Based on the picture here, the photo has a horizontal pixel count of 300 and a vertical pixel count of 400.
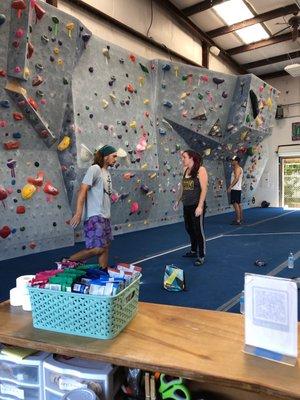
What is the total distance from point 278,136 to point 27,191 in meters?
9.99

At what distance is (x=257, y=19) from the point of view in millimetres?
8562

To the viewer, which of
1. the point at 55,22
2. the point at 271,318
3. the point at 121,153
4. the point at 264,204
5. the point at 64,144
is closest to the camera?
the point at 271,318

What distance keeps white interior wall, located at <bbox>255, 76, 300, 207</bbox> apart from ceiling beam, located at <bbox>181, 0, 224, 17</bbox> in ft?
17.3

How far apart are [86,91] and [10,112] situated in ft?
4.71

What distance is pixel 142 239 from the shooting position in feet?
19.2

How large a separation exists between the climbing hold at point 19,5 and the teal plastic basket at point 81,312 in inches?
157

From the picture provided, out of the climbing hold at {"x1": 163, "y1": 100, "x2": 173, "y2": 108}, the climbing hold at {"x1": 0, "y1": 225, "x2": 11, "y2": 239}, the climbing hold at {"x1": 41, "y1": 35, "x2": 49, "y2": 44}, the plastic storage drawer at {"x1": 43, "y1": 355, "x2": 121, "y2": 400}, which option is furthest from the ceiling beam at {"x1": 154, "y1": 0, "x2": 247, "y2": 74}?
the plastic storage drawer at {"x1": 43, "y1": 355, "x2": 121, "y2": 400}

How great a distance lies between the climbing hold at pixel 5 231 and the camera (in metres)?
4.41

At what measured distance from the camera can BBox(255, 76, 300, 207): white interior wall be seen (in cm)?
1212

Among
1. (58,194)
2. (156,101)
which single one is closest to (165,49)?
(156,101)

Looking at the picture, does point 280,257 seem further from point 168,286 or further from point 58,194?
point 58,194

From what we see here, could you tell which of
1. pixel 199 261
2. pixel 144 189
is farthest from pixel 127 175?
pixel 199 261

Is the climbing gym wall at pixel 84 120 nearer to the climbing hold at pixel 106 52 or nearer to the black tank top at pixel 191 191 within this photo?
the climbing hold at pixel 106 52

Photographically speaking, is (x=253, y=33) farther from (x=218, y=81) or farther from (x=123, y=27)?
(x=123, y=27)
